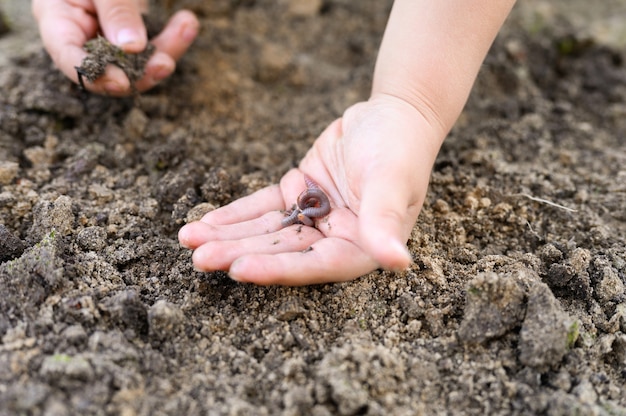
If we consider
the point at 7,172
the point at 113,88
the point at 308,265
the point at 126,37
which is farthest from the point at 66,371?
the point at 126,37

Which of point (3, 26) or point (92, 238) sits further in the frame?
point (3, 26)

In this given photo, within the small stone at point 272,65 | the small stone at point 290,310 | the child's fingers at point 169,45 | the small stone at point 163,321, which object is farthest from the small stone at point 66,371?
the small stone at point 272,65

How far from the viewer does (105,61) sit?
3.27m

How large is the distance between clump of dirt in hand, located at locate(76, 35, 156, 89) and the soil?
24cm

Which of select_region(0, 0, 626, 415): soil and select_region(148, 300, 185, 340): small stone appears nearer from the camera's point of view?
select_region(0, 0, 626, 415): soil

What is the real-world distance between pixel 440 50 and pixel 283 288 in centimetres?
148

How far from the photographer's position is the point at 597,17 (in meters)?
5.32

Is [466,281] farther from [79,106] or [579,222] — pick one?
[79,106]

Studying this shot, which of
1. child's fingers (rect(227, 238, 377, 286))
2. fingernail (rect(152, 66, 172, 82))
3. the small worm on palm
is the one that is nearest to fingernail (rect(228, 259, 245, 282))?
child's fingers (rect(227, 238, 377, 286))

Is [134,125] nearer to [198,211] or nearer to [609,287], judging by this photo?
[198,211]

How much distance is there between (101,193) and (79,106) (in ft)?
2.77

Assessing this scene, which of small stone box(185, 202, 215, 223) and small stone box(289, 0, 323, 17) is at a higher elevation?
small stone box(289, 0, 323, 17)

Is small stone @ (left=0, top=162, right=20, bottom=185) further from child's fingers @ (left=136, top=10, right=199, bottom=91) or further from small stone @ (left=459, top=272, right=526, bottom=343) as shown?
small stone @ (left=459, top=272, right=526, bottom=343)

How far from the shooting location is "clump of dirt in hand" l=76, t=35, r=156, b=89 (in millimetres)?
3213
